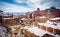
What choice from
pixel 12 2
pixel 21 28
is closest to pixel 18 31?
pixel 21 28

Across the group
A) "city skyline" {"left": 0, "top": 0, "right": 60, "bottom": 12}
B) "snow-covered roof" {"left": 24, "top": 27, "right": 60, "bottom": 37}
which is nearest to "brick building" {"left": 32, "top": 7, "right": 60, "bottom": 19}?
"city skyline" {"left": 0, "top": 0, "right": 60, "bottom": 12}

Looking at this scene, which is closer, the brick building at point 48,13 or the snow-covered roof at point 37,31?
the snow-covered roof at point 37,31

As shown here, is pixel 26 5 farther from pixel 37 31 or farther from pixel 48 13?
pixel 37 31

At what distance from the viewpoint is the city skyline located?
3.49 meters

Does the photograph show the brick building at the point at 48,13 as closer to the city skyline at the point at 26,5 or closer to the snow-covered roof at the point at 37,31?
the city skyline at the point at 26,5

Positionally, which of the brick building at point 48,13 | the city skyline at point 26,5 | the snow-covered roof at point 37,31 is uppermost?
the city skyline at point 26,5

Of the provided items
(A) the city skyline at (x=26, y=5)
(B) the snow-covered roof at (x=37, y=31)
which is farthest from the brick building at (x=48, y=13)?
(B) the snow-covered roof at (x=37, y=31)

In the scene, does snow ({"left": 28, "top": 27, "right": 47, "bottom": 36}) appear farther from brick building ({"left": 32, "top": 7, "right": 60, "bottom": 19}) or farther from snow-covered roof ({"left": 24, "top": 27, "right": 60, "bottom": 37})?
brick building ({"left": 32, "top": 7, "right": 60, "bottom": 19})

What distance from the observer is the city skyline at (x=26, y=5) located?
11.5 ft

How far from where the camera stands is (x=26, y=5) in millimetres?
3568

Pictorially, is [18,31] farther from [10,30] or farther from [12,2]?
[12,2]

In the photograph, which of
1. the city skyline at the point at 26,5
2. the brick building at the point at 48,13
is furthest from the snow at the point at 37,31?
the city skyline at the point at 26,5

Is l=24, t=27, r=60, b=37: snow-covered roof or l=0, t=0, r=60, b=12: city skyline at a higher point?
l=0, t=0, r=60, b=12: city skyline

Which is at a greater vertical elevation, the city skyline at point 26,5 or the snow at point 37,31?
the city skyline at point 26,5
